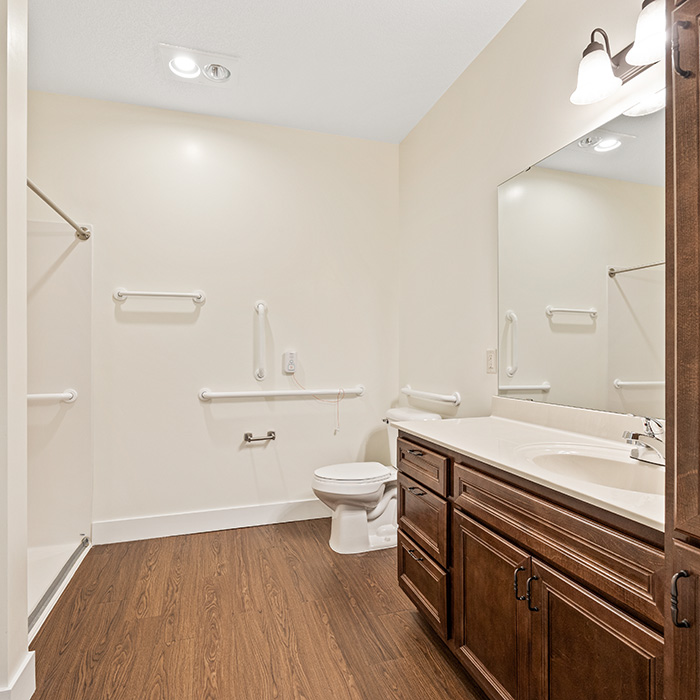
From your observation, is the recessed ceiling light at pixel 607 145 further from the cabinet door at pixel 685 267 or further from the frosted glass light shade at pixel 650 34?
the cabinet door at pixel 685 267

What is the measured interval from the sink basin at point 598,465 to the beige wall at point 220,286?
5.88ft

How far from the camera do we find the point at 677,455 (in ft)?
2.62

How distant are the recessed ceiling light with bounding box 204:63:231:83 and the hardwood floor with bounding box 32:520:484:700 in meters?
2.55

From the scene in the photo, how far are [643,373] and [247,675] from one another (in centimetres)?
164

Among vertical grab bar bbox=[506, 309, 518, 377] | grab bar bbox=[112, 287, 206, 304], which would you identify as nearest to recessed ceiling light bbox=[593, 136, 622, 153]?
vertical grab bar bbox=[506, 309, 518, 377]

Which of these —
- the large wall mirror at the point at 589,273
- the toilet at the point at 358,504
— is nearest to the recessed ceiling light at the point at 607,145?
the large wall mirror at the point at 589,273

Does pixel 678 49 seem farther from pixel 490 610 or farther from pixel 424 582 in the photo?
pixel 424 582

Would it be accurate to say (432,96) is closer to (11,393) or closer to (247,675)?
(11,393)

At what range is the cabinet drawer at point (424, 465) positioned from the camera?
5.18 feet

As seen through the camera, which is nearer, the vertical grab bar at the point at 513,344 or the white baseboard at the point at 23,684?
the white baseboard at the point at 23,684

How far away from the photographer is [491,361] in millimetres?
2172

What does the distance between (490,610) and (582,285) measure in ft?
3.76

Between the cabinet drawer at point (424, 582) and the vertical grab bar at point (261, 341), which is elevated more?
the vertical grab bar at point (261, 341)

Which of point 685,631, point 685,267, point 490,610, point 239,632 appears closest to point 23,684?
point 239,632
